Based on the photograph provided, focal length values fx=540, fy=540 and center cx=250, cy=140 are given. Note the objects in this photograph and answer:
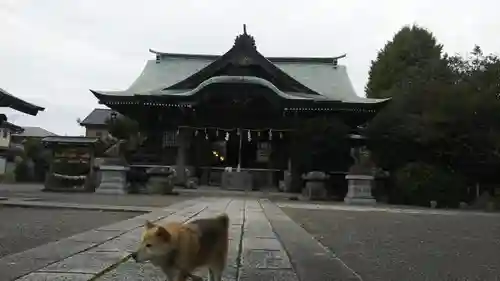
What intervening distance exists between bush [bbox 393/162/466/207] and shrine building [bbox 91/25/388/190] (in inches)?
152

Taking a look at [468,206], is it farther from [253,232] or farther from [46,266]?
[46,266]

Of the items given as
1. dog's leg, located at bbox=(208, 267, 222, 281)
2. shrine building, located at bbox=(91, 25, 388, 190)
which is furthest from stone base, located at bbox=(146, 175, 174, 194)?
dog's leg, located at bbox=(208, 267, 222, 281)

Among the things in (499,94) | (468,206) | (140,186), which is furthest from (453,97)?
(140,186)

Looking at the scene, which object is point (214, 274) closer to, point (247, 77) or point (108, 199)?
point (108, 199)

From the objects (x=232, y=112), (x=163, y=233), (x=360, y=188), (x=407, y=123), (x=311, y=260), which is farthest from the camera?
(x=232, y=112)

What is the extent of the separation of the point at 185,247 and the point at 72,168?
17.5 meters

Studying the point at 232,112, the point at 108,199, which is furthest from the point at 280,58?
the point at 108,199

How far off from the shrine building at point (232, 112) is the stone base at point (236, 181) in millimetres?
1112

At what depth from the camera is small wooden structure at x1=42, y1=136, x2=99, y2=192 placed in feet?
63.5

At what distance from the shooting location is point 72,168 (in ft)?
63.5

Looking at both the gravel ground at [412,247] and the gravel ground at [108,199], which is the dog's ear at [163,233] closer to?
the gravel ground at [412,247]

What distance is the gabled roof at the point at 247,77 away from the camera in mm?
22625

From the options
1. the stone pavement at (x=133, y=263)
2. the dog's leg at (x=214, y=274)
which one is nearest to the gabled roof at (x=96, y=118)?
the stone pavement at (x=133, y=263)

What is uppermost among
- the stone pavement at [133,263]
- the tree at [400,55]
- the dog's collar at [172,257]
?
the tree at [400,55]
